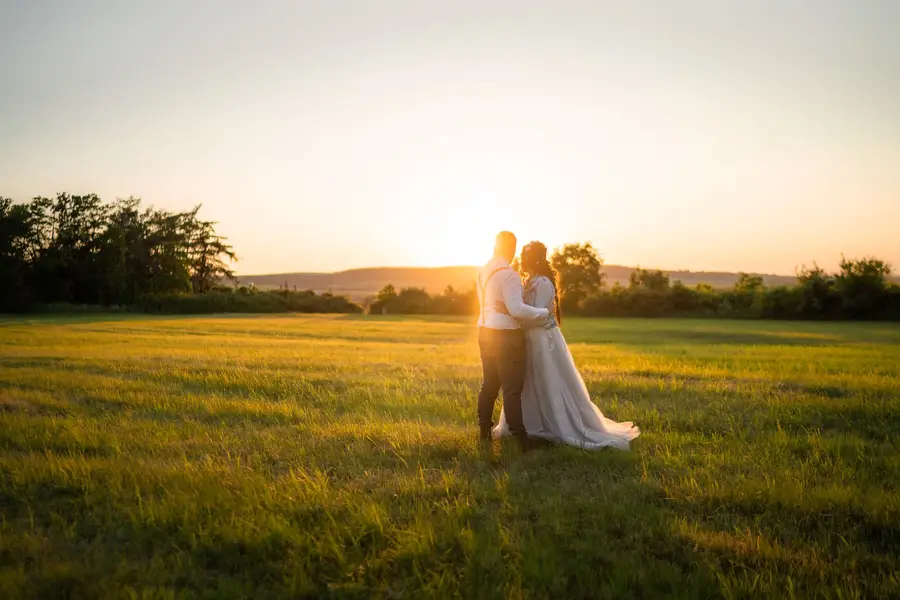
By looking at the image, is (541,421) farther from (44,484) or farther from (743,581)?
(44,484)

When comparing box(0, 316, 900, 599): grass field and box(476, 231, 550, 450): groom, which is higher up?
box(476, 231, 550, 450): groom

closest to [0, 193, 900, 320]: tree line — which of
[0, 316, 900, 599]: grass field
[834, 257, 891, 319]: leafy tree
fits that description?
[834, 257, 891, 319]: leafy tree

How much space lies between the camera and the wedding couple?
8383mm

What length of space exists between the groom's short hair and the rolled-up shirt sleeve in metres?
0.40

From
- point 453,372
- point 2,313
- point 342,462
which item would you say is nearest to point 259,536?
point 342,462

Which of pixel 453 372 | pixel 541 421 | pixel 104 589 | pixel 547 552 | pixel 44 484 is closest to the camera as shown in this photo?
pixel 104 589

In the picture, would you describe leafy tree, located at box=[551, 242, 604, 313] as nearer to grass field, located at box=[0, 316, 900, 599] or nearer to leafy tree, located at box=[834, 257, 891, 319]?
leafy tree, located at box=[834, 257, 891, 319]

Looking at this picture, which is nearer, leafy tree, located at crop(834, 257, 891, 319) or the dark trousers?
the dark trousers

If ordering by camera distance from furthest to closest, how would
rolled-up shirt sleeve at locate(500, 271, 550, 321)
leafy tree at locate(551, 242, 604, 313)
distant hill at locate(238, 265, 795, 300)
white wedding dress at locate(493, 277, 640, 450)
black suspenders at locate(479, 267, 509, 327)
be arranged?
distant hill at locate(238, 265, 795, 300), leafy tree at locate(551, 242, 604, 313), white wedding dress at locate(493, 277, 640, 450), black suspenders at locate(479, 267, 509, 327), rolled-up shirt sleeve at locate(500, 271, 550, 321)

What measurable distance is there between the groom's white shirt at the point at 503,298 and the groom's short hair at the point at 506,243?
13cm

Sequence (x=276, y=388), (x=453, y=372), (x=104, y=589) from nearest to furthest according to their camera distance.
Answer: (x=104, y=589), (x=276, y=388), (x=453, y=372)

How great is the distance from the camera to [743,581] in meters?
4.65

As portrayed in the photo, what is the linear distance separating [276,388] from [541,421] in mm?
6858

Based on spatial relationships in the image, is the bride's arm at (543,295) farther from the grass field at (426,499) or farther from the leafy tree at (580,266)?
the leafy tree at (580,266)
